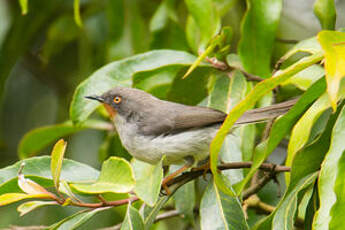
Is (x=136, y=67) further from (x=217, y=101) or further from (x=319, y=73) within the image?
(x=319, y=73)

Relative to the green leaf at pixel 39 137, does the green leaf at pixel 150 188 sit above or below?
above

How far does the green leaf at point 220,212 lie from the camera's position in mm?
2646

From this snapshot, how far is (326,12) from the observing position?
3197 mm

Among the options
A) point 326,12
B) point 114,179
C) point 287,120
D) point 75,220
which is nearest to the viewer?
point 114,179

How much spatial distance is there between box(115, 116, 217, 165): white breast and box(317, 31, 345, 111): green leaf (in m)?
1.69

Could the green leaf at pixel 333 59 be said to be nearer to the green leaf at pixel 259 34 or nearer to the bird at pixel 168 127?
the bird at pixel 168 127

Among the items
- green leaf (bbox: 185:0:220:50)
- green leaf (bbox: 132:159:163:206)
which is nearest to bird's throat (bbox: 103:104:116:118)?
green leaf (bbox: 185:0:220:50)

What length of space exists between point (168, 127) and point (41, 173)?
42.1 inches

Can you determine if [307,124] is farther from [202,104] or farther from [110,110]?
[110,110]

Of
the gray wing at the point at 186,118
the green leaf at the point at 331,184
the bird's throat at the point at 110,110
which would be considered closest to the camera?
the green leaf at the point at 331,184

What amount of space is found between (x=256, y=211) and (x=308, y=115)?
1649 mm

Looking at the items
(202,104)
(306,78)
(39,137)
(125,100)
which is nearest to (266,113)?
(306,78)

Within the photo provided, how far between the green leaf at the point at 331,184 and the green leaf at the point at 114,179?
733 mm

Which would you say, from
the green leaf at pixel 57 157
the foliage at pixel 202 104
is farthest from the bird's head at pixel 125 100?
the green leaf at pixel 57 157
